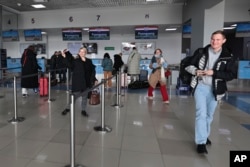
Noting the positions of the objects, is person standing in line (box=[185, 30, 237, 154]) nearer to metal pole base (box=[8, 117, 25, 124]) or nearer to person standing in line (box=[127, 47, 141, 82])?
metal pole base (box=[8, 117, 25, 124])

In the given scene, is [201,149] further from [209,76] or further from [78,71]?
[78,71]

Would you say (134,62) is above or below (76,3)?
below

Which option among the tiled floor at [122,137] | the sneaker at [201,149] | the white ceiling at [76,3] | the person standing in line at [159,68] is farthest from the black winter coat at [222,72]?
the white ceiling at [76,3]

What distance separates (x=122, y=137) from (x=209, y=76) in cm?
169

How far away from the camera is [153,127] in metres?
4.10

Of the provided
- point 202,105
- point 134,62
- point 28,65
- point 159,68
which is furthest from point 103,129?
point 134,62

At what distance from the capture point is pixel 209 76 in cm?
287

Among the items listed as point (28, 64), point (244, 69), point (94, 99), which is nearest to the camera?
point (94, 99)

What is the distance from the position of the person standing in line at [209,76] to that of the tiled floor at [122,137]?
1.55 ft

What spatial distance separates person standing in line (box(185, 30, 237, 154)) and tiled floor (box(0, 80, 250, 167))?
471mm

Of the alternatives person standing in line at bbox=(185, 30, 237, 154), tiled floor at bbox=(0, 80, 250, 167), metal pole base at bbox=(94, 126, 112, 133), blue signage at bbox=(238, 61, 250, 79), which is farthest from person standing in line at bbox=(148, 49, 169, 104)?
blue signage at bbox=(238, 61, 250, 79)

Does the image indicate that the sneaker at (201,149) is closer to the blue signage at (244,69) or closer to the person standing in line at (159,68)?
the person standing in line at (159,68)

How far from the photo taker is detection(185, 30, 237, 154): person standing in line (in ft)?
9.07

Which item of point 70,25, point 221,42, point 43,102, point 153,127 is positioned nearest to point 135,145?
point 153,127
